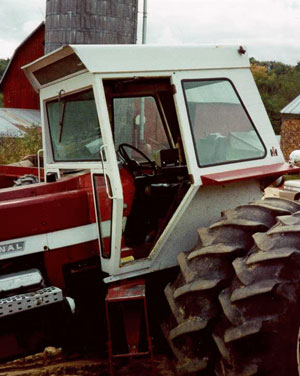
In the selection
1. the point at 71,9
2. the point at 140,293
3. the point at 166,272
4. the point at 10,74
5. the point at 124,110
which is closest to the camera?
the point at 140,293

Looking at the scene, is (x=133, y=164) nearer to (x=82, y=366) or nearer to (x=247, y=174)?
(x=247, y=174)

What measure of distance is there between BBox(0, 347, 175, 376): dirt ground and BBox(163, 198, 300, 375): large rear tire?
79 centimetres

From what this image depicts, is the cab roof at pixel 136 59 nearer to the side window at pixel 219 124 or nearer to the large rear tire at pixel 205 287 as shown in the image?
the side window at pixel 219 124

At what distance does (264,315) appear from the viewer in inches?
121

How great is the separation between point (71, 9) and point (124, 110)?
2857 millimetres

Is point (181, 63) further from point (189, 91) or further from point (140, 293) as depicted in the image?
point (140, 293)

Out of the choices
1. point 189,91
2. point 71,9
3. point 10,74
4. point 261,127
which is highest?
point 10,74

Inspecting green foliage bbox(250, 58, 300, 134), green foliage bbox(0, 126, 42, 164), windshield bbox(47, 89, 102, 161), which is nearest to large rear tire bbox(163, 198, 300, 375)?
windshield bbox(47, 89, 102, 161)

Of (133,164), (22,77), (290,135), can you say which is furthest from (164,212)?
(22,77)

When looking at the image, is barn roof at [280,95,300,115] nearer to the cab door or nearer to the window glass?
the window glass

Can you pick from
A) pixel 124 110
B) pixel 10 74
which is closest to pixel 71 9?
pixel 124 110

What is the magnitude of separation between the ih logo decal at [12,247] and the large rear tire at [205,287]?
1056mm

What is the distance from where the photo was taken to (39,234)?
3793 mm

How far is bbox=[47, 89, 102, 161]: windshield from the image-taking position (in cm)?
411
